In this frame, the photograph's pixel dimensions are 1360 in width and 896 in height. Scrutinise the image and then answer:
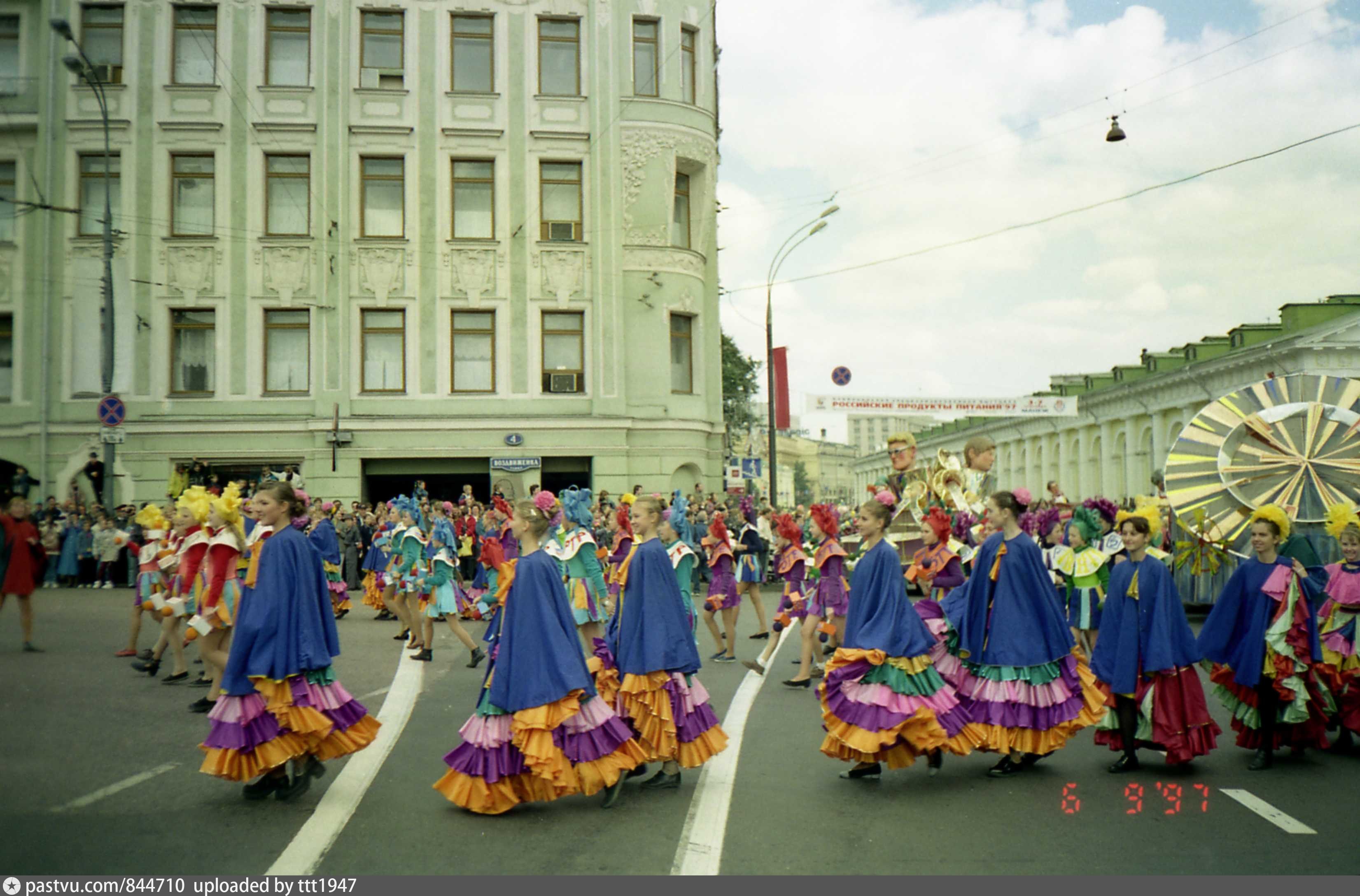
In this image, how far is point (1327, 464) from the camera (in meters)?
10.1

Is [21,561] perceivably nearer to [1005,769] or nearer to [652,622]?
[652,622]

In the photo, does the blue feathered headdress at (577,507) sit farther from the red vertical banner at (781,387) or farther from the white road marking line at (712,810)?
the red vertical banner at (781,387)

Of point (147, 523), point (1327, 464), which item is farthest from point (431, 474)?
point (1327, 464)

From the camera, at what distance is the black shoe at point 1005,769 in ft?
23.1

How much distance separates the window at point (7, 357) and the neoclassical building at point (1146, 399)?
1979cm

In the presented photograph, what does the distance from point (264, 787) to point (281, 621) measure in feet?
3.35

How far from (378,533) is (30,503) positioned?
6653 mm

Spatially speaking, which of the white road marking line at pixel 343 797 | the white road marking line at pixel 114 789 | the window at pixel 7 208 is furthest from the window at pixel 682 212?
the white road marking line at pixel 114 789

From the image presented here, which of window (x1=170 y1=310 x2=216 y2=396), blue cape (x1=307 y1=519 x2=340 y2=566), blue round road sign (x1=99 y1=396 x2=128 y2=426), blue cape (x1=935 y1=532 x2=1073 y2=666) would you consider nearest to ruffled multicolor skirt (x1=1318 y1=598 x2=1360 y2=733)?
blue cape (x1=935 y1=532 x2=1073 y2=666)

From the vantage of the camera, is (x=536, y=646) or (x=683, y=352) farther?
(x=683, y=352)

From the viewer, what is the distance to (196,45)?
18.7 meters

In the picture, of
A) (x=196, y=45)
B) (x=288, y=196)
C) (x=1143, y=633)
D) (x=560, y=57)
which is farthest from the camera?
(x=560, y=57)

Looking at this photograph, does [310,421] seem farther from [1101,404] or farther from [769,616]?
[1101,404]

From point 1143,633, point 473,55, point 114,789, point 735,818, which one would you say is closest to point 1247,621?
point 1143,633
